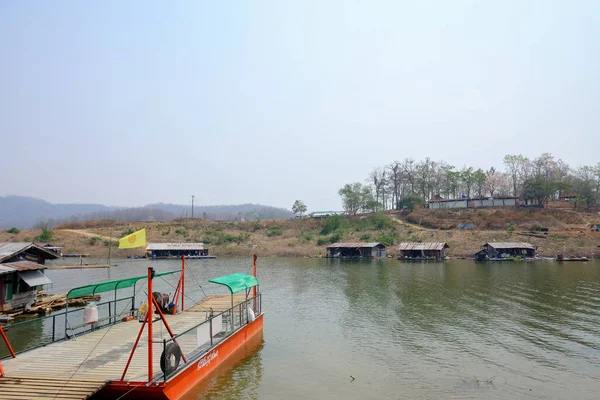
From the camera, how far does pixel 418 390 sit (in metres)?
17.9

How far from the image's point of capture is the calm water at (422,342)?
18.1 meters

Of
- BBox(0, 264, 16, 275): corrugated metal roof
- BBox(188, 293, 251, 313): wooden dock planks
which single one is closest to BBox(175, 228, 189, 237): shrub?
BBox(0, 264, 16, 275): corrugated metal roof

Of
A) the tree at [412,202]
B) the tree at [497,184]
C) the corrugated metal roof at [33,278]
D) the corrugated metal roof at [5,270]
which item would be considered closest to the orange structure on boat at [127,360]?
the corrugated metal roof at [5,270]

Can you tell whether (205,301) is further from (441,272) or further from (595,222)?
(595,222)

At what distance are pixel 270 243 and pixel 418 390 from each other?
89.0m

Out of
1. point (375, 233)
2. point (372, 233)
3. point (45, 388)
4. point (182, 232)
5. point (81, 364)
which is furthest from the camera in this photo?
point (182, 232)

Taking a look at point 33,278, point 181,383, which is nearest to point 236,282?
point 181,383

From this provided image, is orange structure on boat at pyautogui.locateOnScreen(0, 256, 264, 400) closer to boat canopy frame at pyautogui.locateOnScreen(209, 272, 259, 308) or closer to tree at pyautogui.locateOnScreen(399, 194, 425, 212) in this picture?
boat canopy frame at pyautogui.locateOnScreen(209, 272, 259, 308)

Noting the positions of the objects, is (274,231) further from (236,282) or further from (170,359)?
(170,359)

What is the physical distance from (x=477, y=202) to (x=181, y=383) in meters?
121

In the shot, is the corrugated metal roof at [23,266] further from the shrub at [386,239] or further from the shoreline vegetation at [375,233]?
the shrub at [386,239]

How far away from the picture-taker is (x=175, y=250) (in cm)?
9519

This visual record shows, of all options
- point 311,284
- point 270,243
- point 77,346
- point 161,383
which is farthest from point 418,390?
point 270,243

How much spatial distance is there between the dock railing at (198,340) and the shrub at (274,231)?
9090 centimetres
